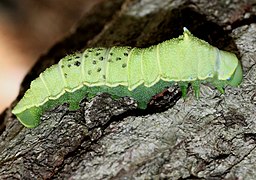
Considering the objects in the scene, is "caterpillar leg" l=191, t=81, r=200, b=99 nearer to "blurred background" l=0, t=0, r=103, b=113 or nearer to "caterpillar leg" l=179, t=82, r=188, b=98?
"caterpillar leg" l=179, t=82, r=188, b=98

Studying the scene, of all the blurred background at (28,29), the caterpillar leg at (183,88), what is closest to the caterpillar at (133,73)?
the caterpillar leg at (183,88)

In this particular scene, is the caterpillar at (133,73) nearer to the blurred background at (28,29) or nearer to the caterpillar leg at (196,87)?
the caterpillar leg at (196,87)

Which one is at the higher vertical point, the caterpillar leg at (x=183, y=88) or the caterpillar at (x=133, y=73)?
the caterpillar at (x=133, y=73)

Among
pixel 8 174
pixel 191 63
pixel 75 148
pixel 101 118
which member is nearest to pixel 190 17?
pixel 191 63

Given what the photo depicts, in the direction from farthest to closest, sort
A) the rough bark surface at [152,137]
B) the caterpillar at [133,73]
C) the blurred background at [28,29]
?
the blurred background at [28,29], the caterpillar at [133,73], the rough bark surface at [152,137]

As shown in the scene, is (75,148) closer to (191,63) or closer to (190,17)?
(191,63)

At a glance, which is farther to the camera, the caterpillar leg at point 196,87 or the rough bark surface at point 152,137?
the caterpillar leg at point 196,87
